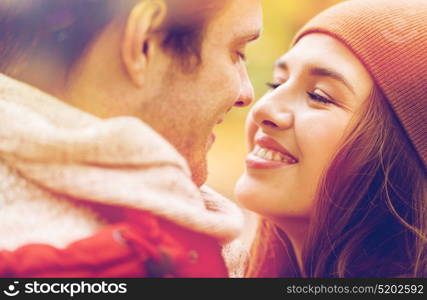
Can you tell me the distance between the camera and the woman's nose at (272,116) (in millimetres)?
1208

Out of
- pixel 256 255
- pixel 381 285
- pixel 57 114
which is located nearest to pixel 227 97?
pixel 57 114

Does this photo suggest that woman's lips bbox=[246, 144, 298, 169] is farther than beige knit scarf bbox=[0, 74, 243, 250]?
Yes

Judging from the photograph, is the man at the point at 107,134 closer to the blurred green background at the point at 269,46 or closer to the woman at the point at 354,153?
the woman at the point at 354,153

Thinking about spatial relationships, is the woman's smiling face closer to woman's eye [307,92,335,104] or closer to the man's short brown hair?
woman's eye [307,92,335,104]

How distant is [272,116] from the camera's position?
121 centimetres

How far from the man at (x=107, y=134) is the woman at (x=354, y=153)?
36cm

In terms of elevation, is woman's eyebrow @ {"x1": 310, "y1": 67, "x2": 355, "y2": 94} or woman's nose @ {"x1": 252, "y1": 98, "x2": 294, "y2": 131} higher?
woman's eyebrow @ {"x1": 310, "y1": 67, "x2": 355, "y2": 94}

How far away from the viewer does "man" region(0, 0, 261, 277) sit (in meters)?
0.76

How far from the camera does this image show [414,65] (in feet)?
3.98

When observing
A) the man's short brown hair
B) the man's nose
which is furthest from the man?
the man's nose

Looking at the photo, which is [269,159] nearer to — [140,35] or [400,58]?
[400,58]

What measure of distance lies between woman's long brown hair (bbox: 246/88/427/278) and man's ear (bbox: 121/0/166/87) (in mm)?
516

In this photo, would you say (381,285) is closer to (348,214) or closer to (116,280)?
(348,214)

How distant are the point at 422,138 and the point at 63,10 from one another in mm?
767
